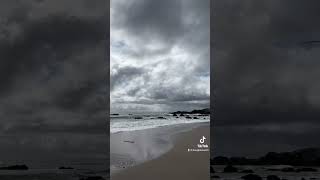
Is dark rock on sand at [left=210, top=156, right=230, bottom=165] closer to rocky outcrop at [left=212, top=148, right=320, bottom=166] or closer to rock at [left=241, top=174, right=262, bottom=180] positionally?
rocky outcrop at [left=212, top=148, right=320, bottom=166]

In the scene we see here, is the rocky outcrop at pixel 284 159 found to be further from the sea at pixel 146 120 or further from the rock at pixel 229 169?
the sea at pixel 146 120

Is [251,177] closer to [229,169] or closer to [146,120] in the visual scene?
[229,169]

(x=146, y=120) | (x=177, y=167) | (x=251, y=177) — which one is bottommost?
(x=251, y=177)

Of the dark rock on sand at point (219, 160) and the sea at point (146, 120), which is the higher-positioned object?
the sea at point (146, 120)

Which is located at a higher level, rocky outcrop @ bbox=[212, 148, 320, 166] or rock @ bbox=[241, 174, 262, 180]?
rocky outcrop @ bbox=[212, 148, 320, 166]

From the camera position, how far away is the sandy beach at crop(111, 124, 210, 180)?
3885 mm

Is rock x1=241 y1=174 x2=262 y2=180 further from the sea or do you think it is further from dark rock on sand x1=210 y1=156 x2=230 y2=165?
the sea

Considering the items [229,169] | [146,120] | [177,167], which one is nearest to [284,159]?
[229,169]

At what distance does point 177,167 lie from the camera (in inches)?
153

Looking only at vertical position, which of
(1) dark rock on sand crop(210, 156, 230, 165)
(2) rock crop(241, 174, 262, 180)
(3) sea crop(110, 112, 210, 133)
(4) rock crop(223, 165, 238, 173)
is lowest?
(2) rock crop(241, 174, 262, 180)

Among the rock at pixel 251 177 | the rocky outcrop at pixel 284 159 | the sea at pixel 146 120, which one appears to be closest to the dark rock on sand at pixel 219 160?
the rocky outcrop at pixel 284 159

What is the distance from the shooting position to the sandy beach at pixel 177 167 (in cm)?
388

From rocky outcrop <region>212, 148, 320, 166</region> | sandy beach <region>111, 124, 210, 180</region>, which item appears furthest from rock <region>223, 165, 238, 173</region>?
sandy beach <region>111, 124, 210, 180</region>

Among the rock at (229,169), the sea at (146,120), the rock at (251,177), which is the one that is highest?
the sea at (146,120)
